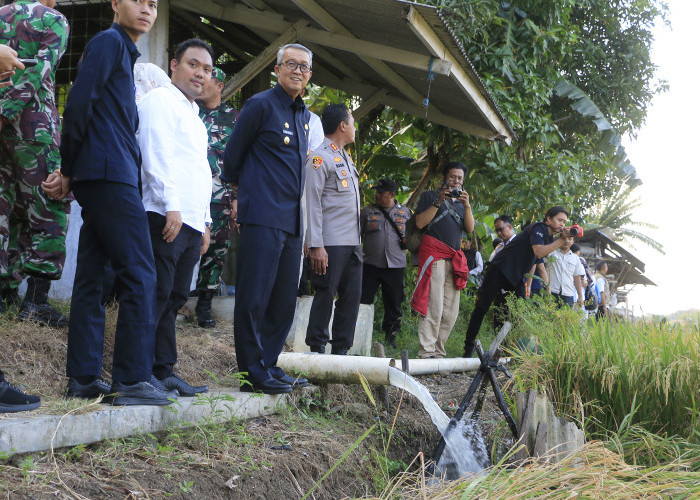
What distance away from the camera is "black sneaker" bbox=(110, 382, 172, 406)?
3.23 metres

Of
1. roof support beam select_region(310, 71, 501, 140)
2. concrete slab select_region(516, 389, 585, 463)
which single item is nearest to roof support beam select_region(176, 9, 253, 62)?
roof support beam select_region(310, 71, 501, 140)

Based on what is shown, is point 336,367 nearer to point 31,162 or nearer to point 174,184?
point 174,184

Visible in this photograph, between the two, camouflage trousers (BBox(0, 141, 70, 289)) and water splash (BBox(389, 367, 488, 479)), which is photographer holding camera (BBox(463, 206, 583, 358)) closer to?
water splash (BBox(389, 367, 488, 479))

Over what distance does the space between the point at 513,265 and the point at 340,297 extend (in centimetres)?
324

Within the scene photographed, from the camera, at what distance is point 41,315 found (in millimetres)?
4504

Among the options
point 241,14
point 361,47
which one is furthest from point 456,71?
point 241,14

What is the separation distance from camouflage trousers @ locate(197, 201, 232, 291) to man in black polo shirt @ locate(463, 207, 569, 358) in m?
3.11

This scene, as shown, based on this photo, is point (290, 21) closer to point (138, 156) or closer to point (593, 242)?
point (138, 156)

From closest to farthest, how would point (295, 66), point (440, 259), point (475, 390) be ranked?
point (295, 66)
point (475, 390)
point (440, 259)

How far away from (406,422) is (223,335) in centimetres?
165

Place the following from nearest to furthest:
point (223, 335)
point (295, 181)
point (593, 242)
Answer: point (295, 181), point (223, 335), point (593, 242)

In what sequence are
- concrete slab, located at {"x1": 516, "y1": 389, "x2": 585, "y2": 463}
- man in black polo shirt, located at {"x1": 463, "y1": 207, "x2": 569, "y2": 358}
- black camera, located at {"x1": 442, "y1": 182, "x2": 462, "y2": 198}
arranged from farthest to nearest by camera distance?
man in black polo shirt, located at {"x1": 463, "y1": 207, "x2": 569, "y2": 358} → black camera, located at {"x1": 442, "y1": 182, "x2": 462, "y2": 198} → concrete slab, located at {"x1": 516, "y1": 389, "x2": 585, "y2": 463}

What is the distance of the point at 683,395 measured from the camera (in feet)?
14.7

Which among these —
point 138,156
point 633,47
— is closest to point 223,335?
point 138,156
